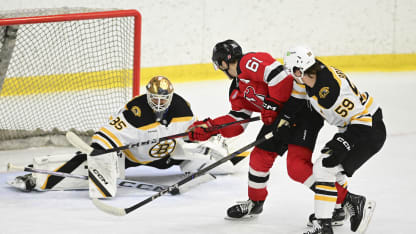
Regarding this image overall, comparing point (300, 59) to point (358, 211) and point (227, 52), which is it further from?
point (358, 211)

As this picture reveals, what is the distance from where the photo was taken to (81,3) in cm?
614

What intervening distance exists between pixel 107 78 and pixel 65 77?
0.38m

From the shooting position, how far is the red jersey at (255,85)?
3.00 metres

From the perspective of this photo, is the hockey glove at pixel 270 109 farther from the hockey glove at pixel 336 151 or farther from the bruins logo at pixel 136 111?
the bruins logo at pixel 136 111

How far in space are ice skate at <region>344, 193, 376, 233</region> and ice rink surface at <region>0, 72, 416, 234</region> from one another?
0.43ft

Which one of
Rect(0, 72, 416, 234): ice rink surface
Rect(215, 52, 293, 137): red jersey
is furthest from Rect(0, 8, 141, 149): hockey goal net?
Rect(215, 52, 293, 137): red jersey

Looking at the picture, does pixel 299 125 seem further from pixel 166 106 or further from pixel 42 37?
pixel 42 37

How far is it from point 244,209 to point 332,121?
2.27ft

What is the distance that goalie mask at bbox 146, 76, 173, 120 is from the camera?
363 centimetres

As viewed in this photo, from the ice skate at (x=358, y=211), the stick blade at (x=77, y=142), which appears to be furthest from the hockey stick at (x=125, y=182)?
the ice skate at (x=358, y=211)

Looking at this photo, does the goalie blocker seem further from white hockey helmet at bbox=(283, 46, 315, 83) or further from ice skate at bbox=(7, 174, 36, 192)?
white hockey helmet at bbox=(283, 46, 315, 83)

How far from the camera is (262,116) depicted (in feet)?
10.1

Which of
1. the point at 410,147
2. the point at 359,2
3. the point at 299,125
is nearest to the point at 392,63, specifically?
the point at 359,2

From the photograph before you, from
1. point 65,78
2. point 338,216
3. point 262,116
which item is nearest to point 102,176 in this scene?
point 262,116
